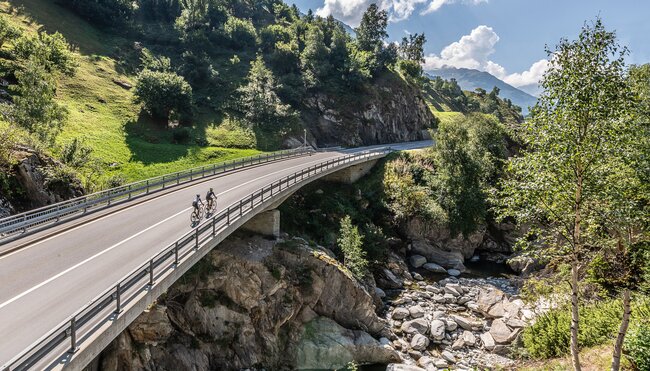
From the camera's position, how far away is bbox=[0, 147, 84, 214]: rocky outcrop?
22.0 meters

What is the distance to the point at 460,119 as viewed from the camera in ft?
151

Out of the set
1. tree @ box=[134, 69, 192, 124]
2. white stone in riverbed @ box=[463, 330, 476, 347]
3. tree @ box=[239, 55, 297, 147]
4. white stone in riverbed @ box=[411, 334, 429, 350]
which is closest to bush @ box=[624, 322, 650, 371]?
white stone in riverbed @ box=[463, 330, 476, 347]

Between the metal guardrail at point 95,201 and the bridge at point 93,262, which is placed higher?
the metal guardrail at point 95,201

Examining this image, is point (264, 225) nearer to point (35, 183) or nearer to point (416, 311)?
point (416, 311)

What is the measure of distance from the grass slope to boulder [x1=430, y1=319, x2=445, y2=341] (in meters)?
35.7

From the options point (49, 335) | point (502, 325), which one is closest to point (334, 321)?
point (502, 325)

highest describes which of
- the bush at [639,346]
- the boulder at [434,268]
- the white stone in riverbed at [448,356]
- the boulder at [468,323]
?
the bush at [639,346]

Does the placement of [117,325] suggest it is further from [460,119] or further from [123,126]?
[123,126]

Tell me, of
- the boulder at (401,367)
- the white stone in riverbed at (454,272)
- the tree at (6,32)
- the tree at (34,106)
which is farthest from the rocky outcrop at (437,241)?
the tree at (6,32)

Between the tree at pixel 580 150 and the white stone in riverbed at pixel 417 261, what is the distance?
87.8 ft

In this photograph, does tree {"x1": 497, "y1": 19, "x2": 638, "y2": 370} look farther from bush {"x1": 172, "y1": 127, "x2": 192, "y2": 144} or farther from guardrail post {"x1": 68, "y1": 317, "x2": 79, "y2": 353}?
bush {"x1": 172, "y1": 127, "x2": 192, "y2": 144}

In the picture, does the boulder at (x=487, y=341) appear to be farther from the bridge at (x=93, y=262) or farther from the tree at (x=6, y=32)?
the tree at (x=6, y=32)

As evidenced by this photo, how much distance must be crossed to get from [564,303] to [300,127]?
2193 inches

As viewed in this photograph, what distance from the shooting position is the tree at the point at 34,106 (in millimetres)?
31484
